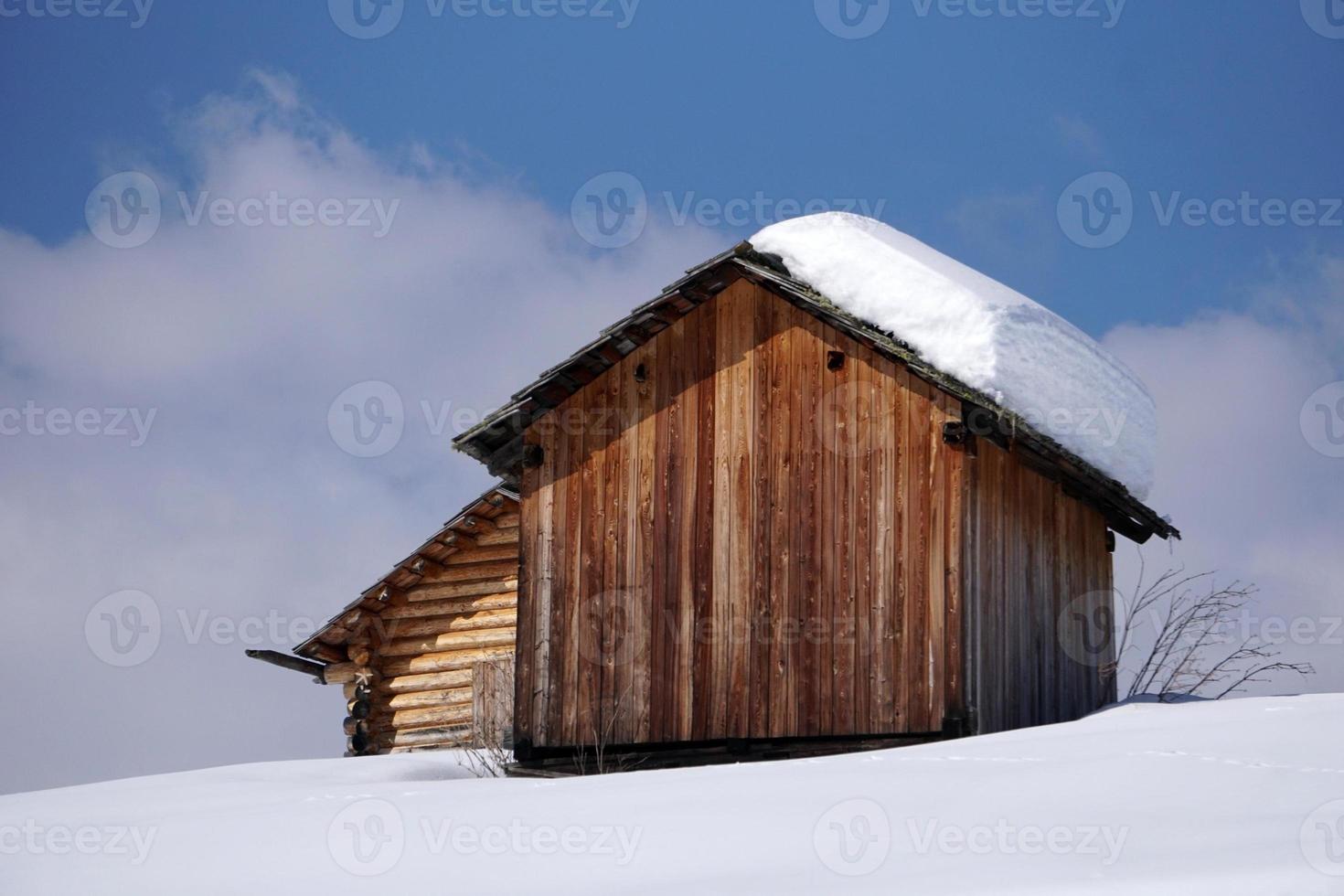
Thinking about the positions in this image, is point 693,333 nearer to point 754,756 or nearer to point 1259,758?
point 754,756

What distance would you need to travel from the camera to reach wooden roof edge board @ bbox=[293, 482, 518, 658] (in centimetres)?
1759

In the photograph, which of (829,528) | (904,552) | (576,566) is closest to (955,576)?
(904,552)

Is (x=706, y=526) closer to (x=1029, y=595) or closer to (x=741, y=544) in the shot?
(x=741, y=544)

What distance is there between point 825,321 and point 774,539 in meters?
1.98

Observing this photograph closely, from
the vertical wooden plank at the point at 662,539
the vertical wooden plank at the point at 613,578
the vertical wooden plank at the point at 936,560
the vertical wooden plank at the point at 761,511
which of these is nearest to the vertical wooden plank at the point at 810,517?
the vertical wooden plank at the point at 761,511

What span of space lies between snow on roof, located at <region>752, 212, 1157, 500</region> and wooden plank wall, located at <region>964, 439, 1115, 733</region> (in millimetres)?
630

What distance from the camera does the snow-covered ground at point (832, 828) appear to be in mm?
6090

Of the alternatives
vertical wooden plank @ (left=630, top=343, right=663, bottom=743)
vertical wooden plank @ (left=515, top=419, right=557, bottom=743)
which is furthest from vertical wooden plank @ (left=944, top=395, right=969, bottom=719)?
vertical wooden plank @ (left=515, top=419, right=557, bottom=743)

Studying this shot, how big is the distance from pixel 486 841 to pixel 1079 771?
3.31m

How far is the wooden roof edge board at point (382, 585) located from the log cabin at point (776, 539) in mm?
3528

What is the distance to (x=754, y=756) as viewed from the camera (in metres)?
11.9

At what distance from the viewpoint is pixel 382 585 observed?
1822 cm

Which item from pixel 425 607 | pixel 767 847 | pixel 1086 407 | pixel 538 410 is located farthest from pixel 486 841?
pixel 425 607

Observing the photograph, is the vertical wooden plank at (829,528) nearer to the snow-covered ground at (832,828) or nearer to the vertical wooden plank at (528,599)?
the snow-covered ground at (832,828)
